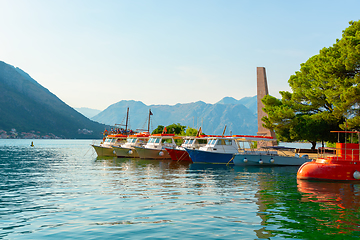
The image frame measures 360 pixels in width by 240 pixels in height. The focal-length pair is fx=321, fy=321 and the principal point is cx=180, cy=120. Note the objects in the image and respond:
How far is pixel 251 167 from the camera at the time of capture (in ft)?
126

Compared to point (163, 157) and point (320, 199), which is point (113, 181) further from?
point (163, 157)

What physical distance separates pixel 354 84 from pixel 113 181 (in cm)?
2915

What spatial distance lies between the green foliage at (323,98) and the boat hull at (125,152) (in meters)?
22.4

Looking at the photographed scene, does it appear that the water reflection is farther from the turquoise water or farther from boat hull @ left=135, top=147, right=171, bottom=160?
boat hull @ left=135, top=147, right=171, bottom=160

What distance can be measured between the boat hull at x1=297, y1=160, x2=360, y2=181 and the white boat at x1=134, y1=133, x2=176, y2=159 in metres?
28.4

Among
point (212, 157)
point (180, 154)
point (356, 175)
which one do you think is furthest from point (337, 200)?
point (180, 154)

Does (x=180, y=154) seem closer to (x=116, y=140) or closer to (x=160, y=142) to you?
(x=160, y=142)

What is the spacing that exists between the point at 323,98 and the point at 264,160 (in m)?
14.7

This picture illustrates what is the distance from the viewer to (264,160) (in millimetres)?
39312

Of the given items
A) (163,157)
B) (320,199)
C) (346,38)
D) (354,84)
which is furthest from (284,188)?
(163,157)

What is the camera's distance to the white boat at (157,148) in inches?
1986

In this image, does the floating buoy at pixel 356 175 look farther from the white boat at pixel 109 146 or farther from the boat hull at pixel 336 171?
the white boat at pixel 109 146

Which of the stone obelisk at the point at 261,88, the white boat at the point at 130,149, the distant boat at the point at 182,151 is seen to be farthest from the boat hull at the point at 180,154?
the stone obelisk at the point at 261,88

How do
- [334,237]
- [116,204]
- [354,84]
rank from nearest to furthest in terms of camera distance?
[334,237], [116,204], [354,84]
